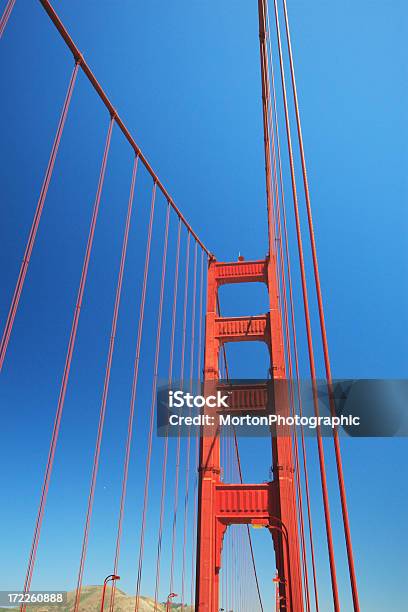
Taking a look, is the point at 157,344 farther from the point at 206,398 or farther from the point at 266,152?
the point at 266,152

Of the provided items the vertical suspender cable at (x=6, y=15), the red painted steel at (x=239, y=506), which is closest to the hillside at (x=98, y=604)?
the red painted steel at (x=239, y=506)

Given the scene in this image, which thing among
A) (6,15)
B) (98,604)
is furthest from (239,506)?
(98,604)

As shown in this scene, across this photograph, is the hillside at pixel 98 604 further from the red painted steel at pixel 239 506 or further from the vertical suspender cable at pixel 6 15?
the vertical suspender cable at pixel 6 15

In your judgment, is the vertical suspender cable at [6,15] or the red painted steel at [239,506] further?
the red painted steel at [239,506]

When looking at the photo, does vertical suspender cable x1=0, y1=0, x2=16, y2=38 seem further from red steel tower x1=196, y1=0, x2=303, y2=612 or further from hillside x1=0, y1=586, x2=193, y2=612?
hillside x1=0, y1=586, x2=193, y2=612

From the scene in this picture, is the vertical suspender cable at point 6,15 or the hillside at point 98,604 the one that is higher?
the vertical suspender cable at point 6,15

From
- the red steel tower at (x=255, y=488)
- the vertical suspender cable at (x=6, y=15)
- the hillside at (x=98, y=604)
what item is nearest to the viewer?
the vertical suspender cable at (x=6, y=15)

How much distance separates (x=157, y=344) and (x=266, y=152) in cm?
788

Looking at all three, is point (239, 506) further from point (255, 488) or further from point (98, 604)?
point (98, 604)

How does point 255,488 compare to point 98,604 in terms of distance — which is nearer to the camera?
point 255,488

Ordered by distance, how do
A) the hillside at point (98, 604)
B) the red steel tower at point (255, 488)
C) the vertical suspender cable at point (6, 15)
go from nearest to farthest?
the vertical suspender cable at point (6, 15)
the red steel tower at point (255, 488)
the hillside at point (98, 604)

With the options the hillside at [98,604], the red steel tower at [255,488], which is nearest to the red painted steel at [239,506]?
the red steel tower at [255,488]

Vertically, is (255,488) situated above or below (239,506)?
above

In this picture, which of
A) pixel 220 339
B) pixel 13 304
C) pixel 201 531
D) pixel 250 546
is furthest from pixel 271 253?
pixel 250 546
